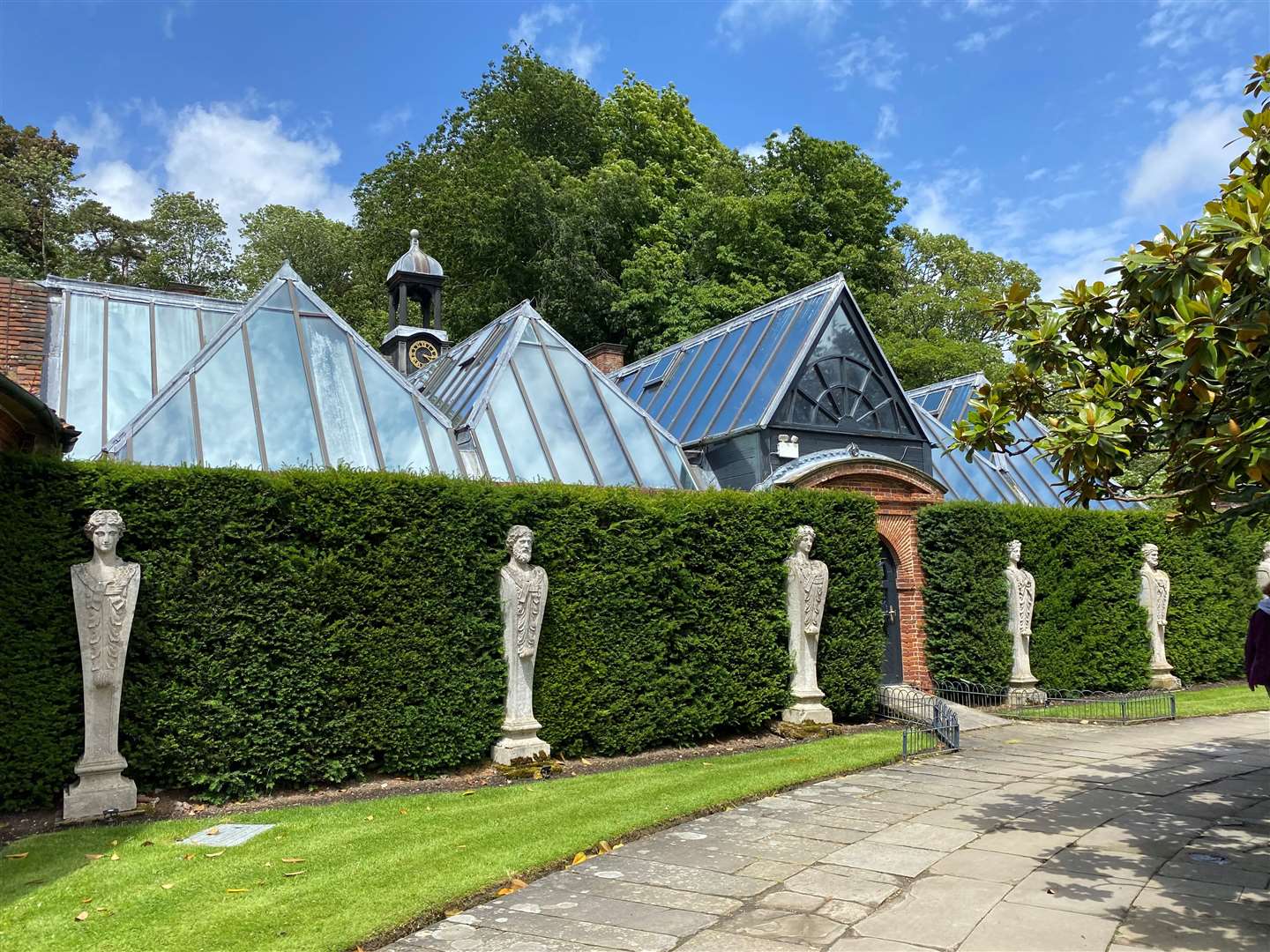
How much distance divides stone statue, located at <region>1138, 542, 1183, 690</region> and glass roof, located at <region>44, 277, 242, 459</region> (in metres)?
19.5

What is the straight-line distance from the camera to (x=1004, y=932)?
523 cm

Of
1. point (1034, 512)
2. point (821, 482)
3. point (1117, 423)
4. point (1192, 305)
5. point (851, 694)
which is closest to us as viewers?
point (1192, 305)

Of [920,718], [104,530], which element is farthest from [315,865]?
[920,718]

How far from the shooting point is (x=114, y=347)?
14.5 metres

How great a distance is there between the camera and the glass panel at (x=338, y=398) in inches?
499

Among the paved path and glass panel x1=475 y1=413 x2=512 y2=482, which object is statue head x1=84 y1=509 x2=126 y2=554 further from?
glass panel x1=475 y1=413 x2=512 y2=482

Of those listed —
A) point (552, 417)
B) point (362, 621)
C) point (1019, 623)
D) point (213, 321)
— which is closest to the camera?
point (362, 621)

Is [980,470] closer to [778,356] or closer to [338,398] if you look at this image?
[778,356]

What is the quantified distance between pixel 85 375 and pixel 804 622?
39.0ft

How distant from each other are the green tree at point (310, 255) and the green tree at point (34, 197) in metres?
7.34

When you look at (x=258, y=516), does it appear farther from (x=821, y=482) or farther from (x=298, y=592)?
(x=821, y=482)

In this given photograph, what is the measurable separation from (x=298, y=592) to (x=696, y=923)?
5873mm

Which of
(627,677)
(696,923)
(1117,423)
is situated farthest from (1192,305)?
(627,677)

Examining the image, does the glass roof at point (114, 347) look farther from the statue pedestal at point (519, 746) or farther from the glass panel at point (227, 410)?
the statue pedestal at point (519, 746)
